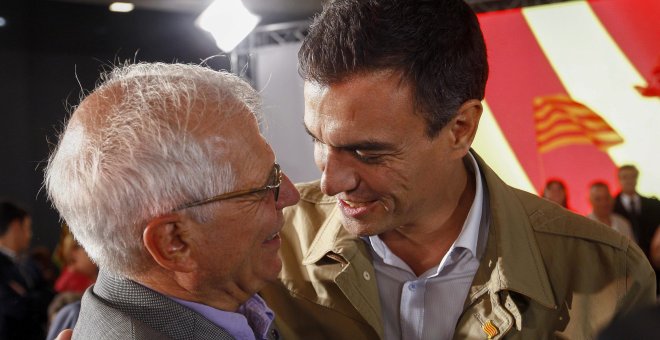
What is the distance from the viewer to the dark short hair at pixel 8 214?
5324 mm

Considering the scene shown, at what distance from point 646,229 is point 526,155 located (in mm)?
1289

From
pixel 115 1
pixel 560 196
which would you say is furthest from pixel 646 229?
pixel 115 1

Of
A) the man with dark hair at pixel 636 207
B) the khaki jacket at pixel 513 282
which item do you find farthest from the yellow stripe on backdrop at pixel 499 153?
the khaki jacket at pixel 513 282

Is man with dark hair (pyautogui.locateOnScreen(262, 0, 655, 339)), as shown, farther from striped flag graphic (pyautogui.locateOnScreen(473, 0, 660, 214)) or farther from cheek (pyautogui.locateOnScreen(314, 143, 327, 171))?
striped flag graphic (pyautogui.locateOnScreen(473, 0, 660, 214))

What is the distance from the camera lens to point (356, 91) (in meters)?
1.74

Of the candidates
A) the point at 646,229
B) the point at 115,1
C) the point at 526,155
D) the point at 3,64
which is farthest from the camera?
the point at 115,1

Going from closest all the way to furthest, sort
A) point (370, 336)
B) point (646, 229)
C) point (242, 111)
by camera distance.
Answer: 1. point (242, 111)
2. point (370, 336)
3. point (646, 229)

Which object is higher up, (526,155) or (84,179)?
(84,179)

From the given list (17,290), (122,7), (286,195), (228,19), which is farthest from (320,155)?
(122,7)

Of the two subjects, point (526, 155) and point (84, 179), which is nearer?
point (84, 179)

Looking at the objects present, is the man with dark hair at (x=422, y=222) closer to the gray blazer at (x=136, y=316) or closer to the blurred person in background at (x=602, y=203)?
the gray blazer at (x=136, y=316)

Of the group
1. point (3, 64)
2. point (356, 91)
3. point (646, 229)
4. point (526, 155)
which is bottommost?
point (646, 229)

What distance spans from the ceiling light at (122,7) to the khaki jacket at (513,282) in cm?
928

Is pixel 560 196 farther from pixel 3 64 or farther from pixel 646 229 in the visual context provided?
pixel 3 64
